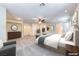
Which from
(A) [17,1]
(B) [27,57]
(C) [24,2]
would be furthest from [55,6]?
(B) [27,57]

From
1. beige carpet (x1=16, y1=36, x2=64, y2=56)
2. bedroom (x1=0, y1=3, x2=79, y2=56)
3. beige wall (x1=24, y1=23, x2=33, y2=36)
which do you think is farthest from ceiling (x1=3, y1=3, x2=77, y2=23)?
beige carpet (x1=16, y1=36, x2=64, y2=56)

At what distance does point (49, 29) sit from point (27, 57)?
0.67 meters

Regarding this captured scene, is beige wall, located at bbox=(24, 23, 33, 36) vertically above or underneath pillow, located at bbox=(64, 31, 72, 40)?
above

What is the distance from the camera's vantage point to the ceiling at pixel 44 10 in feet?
6.63

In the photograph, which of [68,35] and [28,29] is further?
[28,29]

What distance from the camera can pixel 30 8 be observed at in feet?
6.72

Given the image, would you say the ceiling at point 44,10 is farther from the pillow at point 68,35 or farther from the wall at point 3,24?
the pillow at point 68,35

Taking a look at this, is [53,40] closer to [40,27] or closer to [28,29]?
[40,27]

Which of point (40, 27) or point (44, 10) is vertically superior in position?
point (44, 10)

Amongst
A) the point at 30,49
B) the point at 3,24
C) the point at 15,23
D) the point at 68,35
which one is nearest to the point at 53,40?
the point at 68,35

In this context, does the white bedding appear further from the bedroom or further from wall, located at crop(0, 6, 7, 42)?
wall, located at crop(0, 6, 7, 42)

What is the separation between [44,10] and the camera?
6.71 ft

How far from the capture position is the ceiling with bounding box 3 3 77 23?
2020mm

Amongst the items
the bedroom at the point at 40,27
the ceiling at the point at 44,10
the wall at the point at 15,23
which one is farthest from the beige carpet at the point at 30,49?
the ceiling at the point at 44,10
